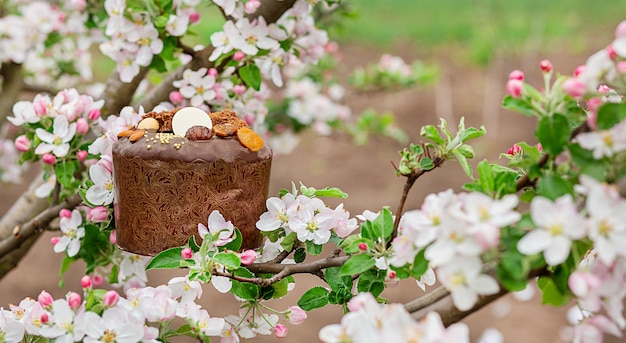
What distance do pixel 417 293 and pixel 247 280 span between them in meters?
3.36

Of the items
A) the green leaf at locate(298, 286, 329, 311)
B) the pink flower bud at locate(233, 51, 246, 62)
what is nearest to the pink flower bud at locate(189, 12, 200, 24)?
the pink flower bud at locate(233, 51, 246, 62)

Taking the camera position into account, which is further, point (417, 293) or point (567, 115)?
point (417, 293)

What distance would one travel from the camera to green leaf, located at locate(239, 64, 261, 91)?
153 centimetres

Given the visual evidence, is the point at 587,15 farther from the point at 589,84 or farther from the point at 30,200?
the point at 589,84

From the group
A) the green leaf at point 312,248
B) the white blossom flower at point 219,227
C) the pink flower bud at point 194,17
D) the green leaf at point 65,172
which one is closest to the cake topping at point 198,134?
the white blossom flower at point 219,227

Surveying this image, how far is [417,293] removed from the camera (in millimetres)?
4320

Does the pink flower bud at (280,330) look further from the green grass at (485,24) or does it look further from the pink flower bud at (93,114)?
the green grass at (485,24)

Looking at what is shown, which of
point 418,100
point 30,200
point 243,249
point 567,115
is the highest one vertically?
point 567,115

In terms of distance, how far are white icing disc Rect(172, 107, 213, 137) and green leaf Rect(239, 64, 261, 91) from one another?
1.19 ft

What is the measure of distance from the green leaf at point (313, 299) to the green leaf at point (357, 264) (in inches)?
6.3

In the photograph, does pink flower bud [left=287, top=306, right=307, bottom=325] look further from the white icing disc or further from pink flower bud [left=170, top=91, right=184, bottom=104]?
pink flower bud [left=170, top=91, right=184, bottom=104]

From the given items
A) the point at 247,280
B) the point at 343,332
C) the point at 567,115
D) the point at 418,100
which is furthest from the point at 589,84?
the point at 418,100

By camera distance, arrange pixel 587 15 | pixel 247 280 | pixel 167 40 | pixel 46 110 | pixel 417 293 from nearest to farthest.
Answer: pixel 247 280
pixel 46 110
pixel 167 40
pixel 417 293
pixel 587 15

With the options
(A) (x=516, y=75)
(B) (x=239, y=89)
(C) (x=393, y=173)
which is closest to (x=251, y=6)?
(B) (x=239, y=89)
